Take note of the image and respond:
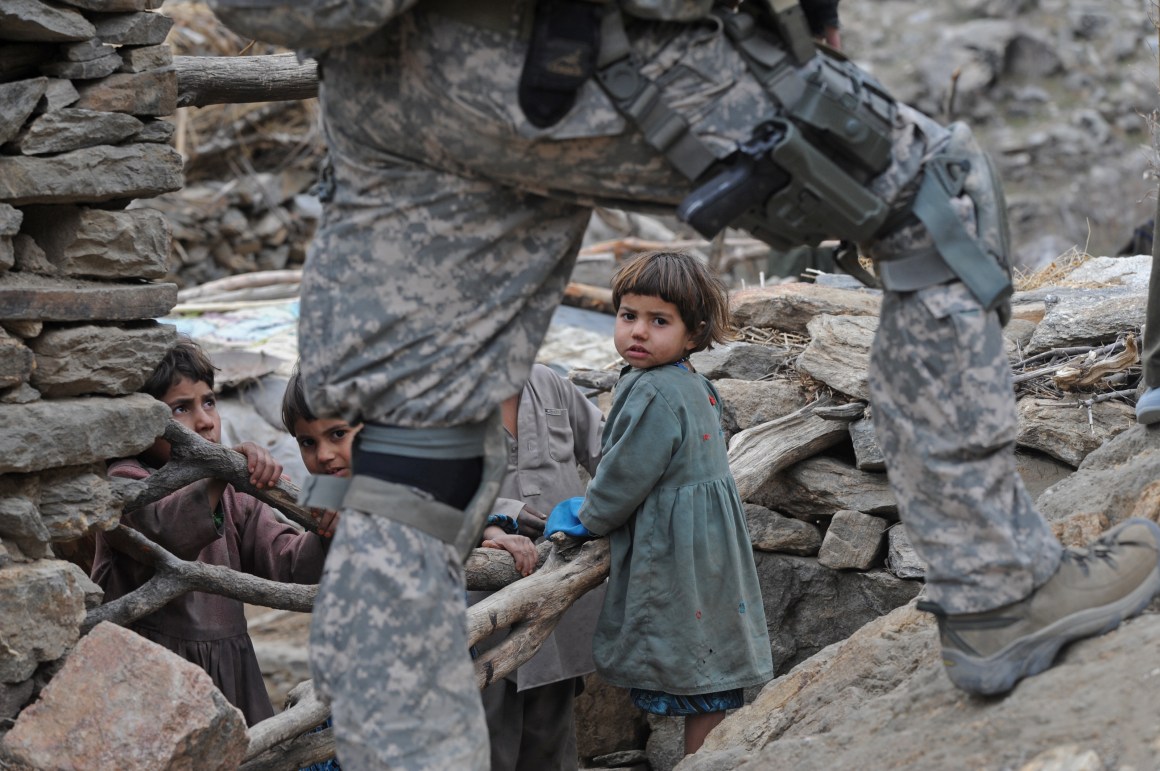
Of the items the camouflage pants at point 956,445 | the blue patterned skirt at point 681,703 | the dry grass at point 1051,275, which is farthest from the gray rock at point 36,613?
the dry grass at point 1051,275

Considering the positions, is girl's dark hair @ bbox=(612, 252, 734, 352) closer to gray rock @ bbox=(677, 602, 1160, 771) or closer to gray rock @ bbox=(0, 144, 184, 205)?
gray rock @ bbox=(677, 602, 1160, 771)

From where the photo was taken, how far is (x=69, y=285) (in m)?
3.31


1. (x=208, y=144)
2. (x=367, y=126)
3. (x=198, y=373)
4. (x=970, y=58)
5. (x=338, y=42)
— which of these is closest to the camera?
(x=338, y=42)

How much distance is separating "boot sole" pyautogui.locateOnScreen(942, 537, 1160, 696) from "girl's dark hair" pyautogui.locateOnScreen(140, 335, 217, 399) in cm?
270

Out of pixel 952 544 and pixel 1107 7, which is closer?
pixel 952 544

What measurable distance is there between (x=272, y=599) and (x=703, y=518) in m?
1.38

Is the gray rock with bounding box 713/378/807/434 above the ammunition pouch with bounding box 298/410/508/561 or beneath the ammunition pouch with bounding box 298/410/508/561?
beneath

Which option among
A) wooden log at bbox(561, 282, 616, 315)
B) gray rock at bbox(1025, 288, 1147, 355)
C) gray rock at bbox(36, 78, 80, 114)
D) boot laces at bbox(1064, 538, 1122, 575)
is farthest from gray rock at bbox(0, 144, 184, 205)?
wooden log at bbox(561, 282, 616, 315)

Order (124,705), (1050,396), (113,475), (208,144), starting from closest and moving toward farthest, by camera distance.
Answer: (124,705), (113,475), (1050,396), (208,144)

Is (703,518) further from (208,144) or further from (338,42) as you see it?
(208,144)

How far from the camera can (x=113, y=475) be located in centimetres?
385

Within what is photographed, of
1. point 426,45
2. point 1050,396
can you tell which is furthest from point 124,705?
point 1050,396

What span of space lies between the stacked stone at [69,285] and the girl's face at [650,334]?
4.73 feet

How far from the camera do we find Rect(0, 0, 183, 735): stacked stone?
10.3ft
